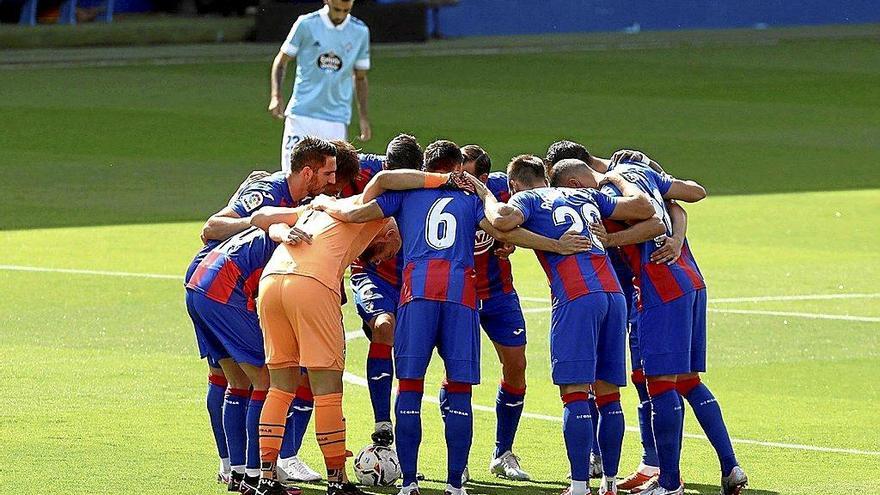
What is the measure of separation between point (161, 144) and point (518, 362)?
1307 centimetres

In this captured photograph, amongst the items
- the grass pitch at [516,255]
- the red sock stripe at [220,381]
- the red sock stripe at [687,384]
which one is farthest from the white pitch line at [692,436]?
the red sock stripe at [220,381]

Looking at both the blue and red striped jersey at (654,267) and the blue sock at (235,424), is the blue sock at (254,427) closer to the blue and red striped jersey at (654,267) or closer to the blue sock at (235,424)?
the blue sock at (235,424)

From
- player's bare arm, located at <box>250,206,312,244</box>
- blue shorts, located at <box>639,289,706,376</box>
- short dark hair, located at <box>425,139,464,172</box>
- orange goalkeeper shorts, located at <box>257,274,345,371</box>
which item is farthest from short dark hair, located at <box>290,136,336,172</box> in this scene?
blue shorts, located at <box>639,289,706,376</box>

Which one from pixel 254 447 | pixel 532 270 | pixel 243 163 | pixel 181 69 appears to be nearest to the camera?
pixel 254 447

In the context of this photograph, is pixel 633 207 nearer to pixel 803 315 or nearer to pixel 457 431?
pixel 457 431

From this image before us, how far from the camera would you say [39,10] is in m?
32.1

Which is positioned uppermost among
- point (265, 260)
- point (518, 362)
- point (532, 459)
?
point (265, 260)

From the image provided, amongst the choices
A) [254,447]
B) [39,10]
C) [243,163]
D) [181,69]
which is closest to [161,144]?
[243,163]

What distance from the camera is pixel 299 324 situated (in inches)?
318

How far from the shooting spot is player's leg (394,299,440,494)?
26.7ft

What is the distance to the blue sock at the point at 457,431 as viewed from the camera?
321 inches

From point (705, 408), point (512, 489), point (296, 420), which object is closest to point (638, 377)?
point (705, 408)

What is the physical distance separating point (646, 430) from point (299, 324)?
2.07m

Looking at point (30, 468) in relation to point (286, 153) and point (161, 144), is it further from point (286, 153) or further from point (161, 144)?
point (161, 144)
